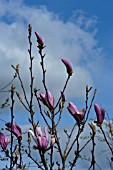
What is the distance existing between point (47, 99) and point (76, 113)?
0.19m

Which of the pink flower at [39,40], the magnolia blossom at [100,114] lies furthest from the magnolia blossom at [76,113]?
the pink flower at [39,40]

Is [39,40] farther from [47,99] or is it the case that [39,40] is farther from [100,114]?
[100,114]

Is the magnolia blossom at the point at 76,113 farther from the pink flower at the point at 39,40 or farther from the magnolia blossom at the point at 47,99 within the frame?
the pink flower at the point at 39,40

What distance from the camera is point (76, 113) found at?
2.10 meters

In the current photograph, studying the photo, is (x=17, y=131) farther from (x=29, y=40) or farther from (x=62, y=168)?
(x=29, y=40)

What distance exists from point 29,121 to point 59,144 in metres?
0.21

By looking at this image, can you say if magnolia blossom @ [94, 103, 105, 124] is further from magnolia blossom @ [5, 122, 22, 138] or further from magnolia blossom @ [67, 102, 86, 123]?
magnolia blossom @ [5, 122, 22, 138]

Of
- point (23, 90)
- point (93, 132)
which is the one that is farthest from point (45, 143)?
point (23, 90)

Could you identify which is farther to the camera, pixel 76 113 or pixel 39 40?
pixel 39 40

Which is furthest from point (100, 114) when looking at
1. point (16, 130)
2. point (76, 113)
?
point (16, 130)

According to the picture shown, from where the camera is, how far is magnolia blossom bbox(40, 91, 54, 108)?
7.23 ft

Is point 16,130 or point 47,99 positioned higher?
point 47,99

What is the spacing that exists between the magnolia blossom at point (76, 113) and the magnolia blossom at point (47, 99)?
124 mm

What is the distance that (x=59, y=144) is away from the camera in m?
2.08
